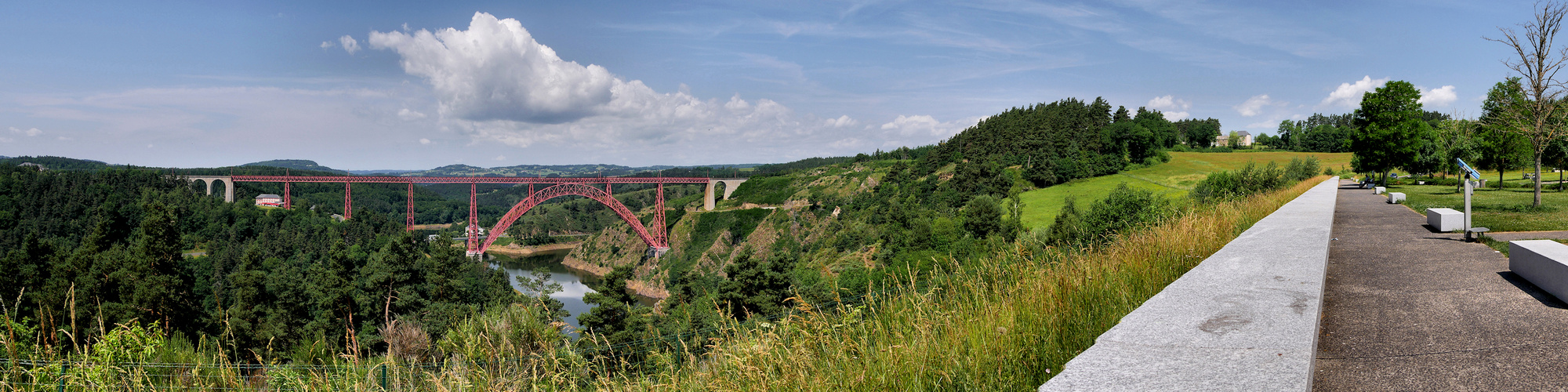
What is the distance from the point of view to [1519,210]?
1312 centimetres

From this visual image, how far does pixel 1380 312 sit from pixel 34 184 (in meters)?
122

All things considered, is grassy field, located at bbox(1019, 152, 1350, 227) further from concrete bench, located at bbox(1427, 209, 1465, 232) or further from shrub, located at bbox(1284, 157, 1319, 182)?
concrete bench, located at bbox(1427, 209, 1465, 232)

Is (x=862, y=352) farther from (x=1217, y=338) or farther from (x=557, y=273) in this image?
(x=557, y=273)

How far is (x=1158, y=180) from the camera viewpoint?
184 ft

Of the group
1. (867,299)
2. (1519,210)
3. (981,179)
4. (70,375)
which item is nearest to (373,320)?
(70,375)

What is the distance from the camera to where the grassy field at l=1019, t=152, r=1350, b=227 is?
47.4m

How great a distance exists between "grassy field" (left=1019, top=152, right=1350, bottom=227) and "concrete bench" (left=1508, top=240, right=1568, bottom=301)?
3872cm

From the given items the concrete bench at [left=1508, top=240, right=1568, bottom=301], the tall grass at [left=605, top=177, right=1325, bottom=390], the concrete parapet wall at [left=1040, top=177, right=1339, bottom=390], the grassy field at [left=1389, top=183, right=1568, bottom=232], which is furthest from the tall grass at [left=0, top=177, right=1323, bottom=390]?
the grassy field at [left=1389, top=183, right=1568, bottom=232]

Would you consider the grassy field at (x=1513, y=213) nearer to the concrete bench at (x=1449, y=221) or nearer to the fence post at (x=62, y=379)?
the concrete bench at (x=1449, y=221)

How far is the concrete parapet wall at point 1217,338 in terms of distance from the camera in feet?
6.10

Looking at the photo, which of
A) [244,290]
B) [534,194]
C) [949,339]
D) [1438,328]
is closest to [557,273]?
[534,194]

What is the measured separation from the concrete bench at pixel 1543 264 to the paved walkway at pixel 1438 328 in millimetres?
80

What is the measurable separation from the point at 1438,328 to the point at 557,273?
310 ft

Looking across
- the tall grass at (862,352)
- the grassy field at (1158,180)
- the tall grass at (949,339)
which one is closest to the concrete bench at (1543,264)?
the tall grass at (862,352)
